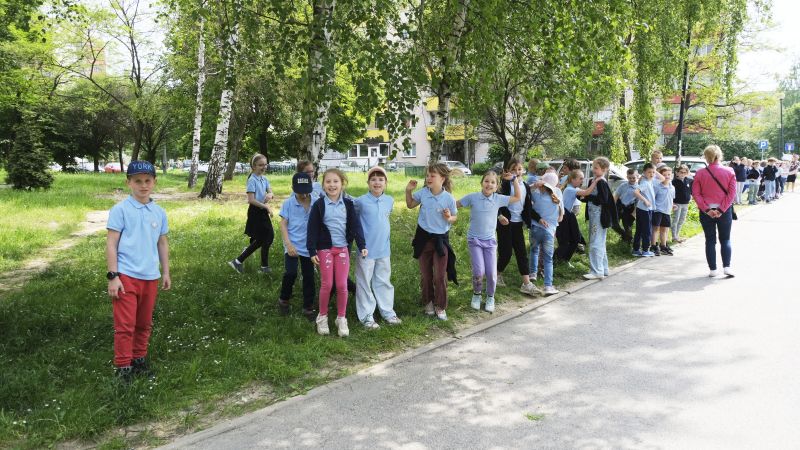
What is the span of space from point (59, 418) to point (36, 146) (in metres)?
18.8

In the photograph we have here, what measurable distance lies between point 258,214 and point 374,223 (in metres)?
2.41

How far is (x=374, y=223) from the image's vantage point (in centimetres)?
581

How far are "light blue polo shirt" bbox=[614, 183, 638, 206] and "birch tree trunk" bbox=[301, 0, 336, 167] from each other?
6440 millimetres

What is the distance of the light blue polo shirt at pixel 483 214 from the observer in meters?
6.49

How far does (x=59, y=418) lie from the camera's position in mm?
3707

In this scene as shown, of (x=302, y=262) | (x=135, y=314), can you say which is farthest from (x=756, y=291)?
(x=135, y=314)

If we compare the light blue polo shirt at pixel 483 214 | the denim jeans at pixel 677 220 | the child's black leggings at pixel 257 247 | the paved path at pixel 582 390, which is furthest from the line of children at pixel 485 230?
the denim jeans at pixel 677 220

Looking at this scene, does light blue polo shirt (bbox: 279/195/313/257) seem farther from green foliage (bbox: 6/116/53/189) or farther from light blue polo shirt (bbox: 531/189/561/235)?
green foliage (bbox: 6/116/53/189)

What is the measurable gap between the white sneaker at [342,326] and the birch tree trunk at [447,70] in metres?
2.52

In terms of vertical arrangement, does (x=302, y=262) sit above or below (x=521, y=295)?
above

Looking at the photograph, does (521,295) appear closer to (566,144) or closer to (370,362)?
(370,362)

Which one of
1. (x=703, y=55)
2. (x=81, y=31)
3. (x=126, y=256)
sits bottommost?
(x=126, y=256)

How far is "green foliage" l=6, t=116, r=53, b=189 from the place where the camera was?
18109 mm

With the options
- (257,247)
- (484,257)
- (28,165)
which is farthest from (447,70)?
(28,165)
